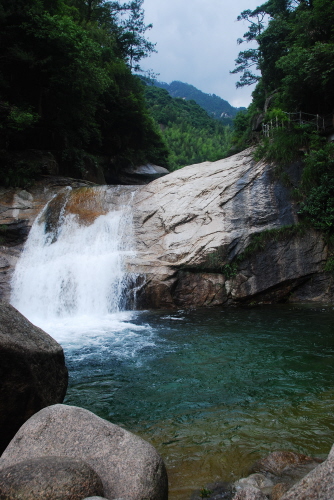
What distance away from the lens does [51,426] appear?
3475 millimetres

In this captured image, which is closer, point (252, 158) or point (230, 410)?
point (230, 410)

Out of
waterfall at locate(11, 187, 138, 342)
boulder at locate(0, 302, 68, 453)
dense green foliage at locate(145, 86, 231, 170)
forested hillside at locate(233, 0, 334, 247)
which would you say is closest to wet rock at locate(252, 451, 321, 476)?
boulder at locate(0, 302, 68, 453)

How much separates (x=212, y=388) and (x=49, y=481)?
12.1 feet

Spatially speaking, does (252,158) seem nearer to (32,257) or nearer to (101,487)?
(32,257)

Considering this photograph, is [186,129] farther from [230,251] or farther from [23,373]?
[23,373]

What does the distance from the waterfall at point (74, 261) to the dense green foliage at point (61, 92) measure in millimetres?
3812

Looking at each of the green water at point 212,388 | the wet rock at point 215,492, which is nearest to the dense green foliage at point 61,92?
the green water at point 212,388

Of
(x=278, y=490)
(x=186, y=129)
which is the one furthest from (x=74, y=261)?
(x=186, y=129)

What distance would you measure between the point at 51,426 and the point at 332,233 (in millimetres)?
13166

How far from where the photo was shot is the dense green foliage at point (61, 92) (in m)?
16.9

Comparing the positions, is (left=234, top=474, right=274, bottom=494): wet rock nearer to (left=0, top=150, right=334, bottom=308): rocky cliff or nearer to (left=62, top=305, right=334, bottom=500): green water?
(left=62, top=305, right=334, bottom=500): green water

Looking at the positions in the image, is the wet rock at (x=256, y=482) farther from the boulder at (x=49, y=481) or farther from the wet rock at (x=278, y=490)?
the boulder at (x=49, y=481)

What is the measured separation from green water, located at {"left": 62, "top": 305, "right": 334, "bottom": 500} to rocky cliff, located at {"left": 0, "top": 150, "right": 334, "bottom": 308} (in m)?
2.59

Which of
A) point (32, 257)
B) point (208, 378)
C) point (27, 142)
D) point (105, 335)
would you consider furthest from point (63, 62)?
point (208, 378)
